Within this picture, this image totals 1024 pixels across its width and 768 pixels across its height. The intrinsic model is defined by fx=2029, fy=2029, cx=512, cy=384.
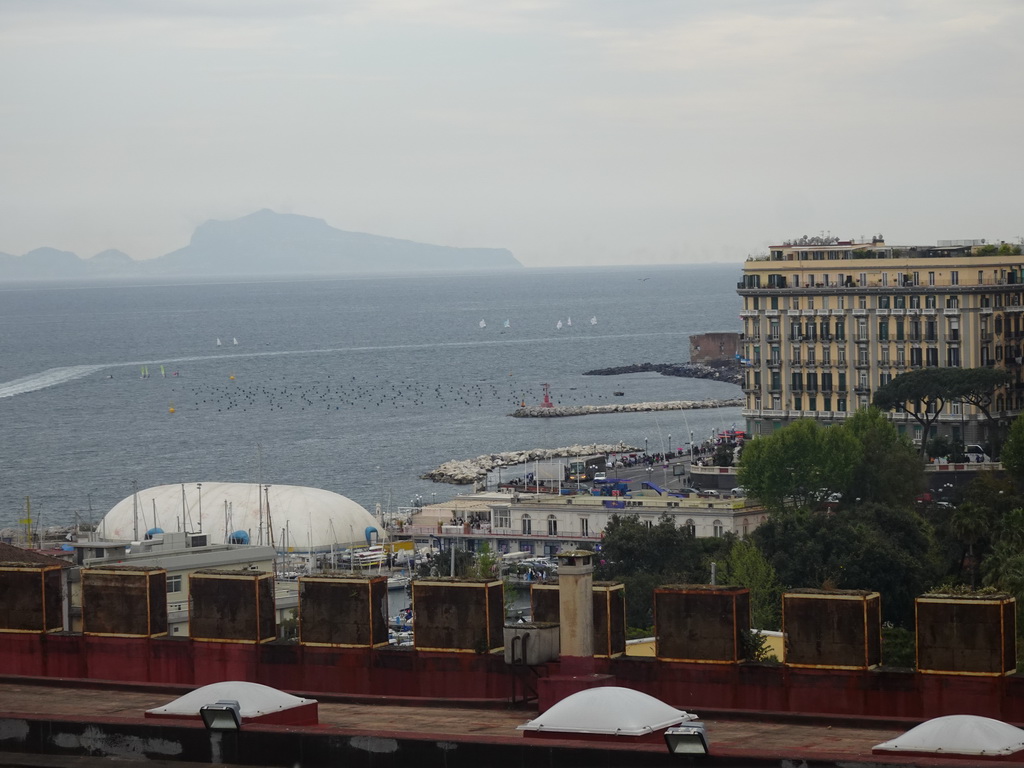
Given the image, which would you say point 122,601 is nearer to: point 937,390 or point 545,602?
point 545,602

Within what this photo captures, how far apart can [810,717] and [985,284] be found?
319 feet

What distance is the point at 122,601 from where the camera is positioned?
94.5 feet

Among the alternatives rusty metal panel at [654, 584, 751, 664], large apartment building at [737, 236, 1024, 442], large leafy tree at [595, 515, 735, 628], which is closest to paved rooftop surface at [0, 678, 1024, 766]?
rusty metal panel at [654, 584, 751, 664]

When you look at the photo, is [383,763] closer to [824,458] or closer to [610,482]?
[824,458]

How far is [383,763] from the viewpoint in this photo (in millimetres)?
20891

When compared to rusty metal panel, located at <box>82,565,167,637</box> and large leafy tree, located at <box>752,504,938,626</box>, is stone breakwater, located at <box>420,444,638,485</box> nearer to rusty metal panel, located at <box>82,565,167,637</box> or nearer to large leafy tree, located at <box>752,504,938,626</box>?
large leafy tree, located at <box>752,504,938,626</box>

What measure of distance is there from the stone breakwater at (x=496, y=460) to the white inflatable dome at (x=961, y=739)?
5093 inches

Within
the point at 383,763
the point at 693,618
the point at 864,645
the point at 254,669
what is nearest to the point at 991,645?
the point at 864,645

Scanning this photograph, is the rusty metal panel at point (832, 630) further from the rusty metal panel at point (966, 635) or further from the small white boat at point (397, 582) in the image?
the small white boat at point (397, 582)

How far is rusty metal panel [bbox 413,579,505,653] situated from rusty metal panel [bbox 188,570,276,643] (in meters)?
2.35

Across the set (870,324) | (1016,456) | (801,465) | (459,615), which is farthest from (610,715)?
(870,324)

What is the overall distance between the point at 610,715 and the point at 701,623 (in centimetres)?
522

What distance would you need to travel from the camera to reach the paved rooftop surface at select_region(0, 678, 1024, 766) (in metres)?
23.2

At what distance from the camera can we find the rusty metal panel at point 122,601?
94.0 ft
